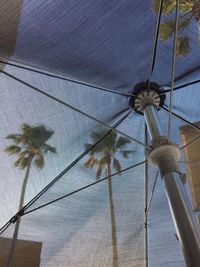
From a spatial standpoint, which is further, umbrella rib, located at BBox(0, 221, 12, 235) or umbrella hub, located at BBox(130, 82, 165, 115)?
umbrella hub, located at BBox(130, 82, 165, 115)

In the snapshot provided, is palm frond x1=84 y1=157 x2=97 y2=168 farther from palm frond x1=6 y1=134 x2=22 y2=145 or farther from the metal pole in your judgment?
the metal pole

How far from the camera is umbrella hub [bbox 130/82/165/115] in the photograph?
2494 mm

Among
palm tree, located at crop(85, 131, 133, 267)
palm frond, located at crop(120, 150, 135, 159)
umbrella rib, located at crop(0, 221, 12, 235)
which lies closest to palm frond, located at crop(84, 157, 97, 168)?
palm tree, located at crop(85, 131, 133, 267)

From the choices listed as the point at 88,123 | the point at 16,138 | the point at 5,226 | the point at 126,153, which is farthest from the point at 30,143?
the point at 126,153

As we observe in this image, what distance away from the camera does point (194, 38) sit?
244cm

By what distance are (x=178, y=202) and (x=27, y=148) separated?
1457 millimetres

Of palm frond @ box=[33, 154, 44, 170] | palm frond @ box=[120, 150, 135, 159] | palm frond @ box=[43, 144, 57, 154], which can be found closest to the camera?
palm frond @ box=[33, 154, 44, 170]

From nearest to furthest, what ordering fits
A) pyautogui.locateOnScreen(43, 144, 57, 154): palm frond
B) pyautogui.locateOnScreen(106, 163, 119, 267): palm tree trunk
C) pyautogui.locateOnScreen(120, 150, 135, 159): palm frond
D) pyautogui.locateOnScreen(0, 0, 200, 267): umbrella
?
pyautogui.locateOnScreen(0, 0, 200, 267): umbrella → pyautogui.locateOnScreen(43, 144, 57, 154): palm frond → pyautogui.locateOnScreen(106, 163, 119, 267): palm tree trunk → pyautogui.locateOnScreen(120, 150, 135, 159): palm frond

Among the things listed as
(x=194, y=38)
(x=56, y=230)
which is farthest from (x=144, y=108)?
(x=56, y=230)

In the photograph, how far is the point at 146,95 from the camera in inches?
99.0

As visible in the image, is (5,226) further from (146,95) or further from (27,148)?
(146,95)

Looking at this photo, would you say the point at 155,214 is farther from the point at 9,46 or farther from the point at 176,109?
the point at 9,46

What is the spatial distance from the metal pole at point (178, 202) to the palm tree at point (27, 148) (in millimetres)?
930

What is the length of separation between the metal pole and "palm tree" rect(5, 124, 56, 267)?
3.05ft
